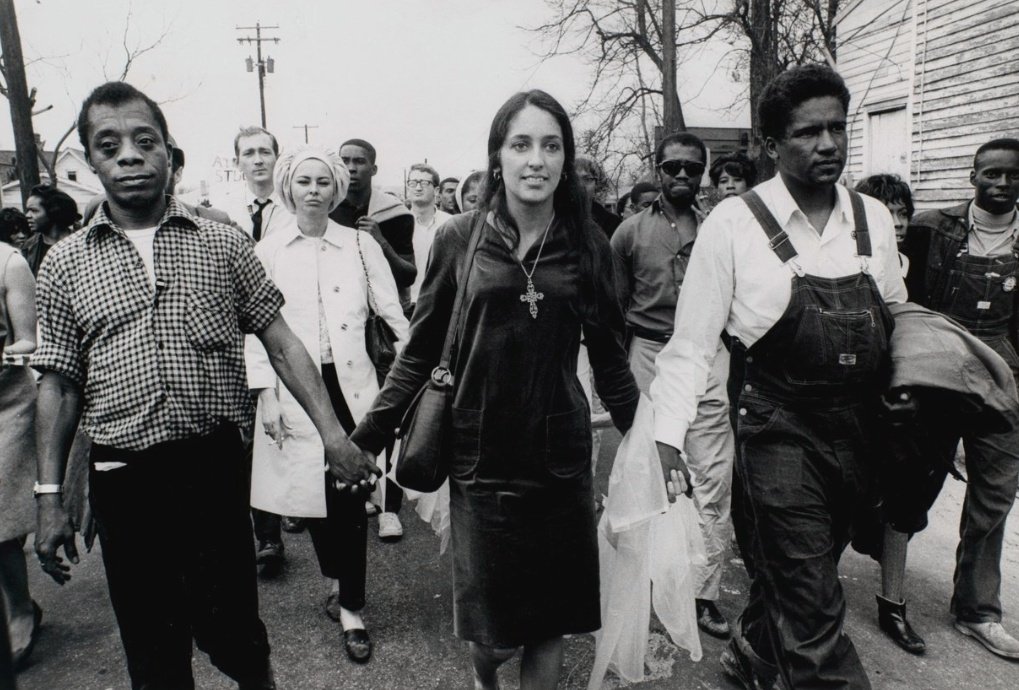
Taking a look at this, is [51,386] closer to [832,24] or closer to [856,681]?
[856,681]

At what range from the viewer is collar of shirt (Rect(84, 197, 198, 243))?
2383 mm

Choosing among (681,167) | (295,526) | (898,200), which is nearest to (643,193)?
(681,167)

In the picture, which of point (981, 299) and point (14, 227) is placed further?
point (14, 227)

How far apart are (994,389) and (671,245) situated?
2047 millimetres

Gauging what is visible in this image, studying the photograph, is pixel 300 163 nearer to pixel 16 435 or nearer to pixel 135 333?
pixel 135 333

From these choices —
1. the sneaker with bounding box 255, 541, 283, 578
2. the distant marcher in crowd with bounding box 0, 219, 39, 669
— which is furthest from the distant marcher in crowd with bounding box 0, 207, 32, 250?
the sneaker with bounding box 255, 541, 283, 578

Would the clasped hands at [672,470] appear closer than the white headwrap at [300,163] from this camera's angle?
Yes

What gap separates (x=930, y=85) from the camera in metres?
11.1

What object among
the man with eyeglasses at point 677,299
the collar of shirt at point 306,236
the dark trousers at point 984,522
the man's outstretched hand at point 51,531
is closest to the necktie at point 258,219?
the collar of shirt at point 306,236

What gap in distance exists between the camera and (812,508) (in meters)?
2.58

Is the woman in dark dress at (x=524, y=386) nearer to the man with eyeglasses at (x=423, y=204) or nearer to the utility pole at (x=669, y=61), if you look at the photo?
the man with eyeglasses at (x=423, y=204)

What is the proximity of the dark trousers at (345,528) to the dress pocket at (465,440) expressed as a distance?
110cm

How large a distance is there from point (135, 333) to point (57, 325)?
0.23 meters

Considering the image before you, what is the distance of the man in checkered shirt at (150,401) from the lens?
2.32 meters
